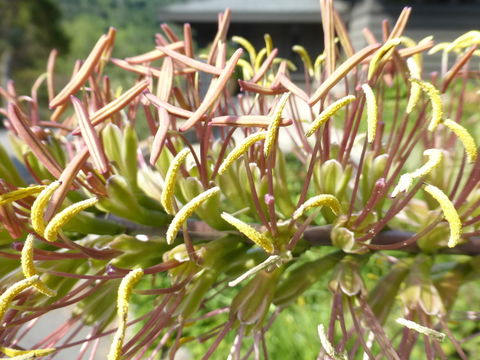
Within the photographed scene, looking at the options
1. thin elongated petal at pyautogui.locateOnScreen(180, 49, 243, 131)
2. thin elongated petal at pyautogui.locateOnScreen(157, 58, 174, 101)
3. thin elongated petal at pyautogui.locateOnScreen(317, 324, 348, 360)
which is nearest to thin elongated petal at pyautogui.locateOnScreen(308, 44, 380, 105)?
thin elongated petal at pyautogui.locateOnScreen(180, 49, 243, 131)

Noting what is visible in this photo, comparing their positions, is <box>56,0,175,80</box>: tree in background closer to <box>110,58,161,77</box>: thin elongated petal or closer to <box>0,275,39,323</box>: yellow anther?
<box>110,58,161,77</box>: thin elongated petal

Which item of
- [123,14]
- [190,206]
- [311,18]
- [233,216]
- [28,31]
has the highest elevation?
[190,206]

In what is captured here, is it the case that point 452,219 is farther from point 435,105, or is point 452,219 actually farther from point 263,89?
point 263,89

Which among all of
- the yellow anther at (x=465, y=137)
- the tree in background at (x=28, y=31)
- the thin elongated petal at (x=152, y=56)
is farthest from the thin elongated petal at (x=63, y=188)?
the tree in background at (x=28, y=31)

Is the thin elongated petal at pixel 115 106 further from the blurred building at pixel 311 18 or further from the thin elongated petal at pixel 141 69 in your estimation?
the blurred building at pixel 311 18

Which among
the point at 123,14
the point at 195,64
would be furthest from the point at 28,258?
the point at 123,14
